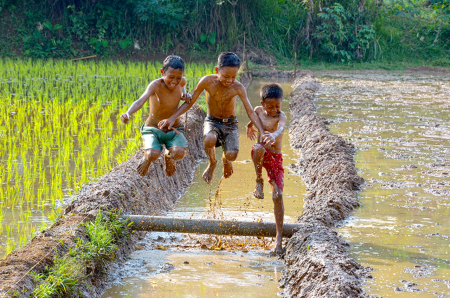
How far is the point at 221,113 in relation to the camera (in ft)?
15.3

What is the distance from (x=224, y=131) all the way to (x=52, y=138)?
4058mm

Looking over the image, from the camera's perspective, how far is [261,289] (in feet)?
13.4

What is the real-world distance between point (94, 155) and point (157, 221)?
9.66ft

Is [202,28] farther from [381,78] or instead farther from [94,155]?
[94,155]

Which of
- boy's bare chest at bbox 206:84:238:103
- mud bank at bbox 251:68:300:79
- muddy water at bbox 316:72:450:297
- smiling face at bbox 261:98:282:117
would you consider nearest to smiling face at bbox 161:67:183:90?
boy's bare chest at bbox 206:84:238:103

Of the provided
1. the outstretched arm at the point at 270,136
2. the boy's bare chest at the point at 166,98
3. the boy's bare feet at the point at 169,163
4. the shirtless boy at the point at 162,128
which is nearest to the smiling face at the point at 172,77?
the shirtless boy at the point at 162,128

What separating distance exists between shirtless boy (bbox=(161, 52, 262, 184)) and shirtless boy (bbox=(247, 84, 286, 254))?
6.3 inches

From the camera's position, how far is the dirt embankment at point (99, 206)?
3418 mm

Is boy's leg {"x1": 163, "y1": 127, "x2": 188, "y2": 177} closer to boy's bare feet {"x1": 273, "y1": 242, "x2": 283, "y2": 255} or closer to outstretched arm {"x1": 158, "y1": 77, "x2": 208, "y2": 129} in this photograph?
outstretched arm {"x1": 158, "y1": 77, "x2": 208, "y2": 129}

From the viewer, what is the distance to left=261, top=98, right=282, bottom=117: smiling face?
4410mm

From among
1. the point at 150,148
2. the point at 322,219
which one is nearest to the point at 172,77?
the point at 150,148

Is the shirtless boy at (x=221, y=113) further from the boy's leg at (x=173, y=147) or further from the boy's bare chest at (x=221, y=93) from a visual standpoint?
the boy's leg at (x=173, y=147)

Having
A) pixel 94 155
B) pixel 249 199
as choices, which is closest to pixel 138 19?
pixel 94 155

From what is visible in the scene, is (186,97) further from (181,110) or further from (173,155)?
(173,155)
